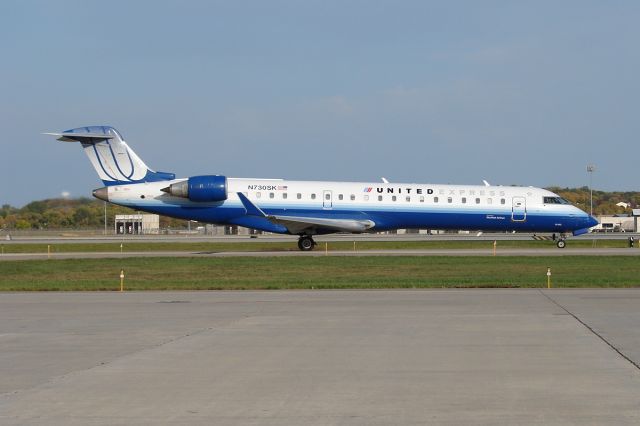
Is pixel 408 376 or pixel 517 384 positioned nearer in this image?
pixel 517 384

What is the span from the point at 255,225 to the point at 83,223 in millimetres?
75388

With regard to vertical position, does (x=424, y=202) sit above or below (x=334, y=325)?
above

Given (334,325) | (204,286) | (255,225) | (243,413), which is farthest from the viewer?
(255,225)

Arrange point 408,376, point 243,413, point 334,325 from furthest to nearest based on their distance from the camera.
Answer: point 334,325, point 408,376, point 243,413

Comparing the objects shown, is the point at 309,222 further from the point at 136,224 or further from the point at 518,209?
the point at 136,224

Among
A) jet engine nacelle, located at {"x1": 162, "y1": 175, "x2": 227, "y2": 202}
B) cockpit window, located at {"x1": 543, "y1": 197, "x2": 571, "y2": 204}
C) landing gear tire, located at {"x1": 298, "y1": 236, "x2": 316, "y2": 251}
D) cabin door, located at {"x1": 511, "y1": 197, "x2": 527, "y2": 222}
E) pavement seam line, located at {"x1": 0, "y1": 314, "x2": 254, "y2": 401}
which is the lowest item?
pavement seam line, located at {"x1": 0, "y1": 314, "x2": 254, "y2": 401}

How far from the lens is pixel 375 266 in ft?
115

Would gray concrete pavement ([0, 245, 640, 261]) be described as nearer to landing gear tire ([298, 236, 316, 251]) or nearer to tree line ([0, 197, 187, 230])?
landing gear tire ([298, 236, 316, 251])

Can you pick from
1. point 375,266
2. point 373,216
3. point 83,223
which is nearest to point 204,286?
point 375,266

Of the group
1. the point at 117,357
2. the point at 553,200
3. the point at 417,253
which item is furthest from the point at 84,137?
the point at 117,357

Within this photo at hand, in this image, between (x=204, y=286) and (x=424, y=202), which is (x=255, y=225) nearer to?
(x=424, y=202)

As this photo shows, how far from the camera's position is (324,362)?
12.3 m

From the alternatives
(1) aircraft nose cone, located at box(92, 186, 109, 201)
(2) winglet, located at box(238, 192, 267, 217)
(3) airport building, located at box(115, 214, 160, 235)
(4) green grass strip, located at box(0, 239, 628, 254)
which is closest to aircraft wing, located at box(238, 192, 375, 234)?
(2) winglet, located at box(238, 192, 267, 217)

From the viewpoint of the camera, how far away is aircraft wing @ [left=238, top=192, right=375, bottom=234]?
45938mm
